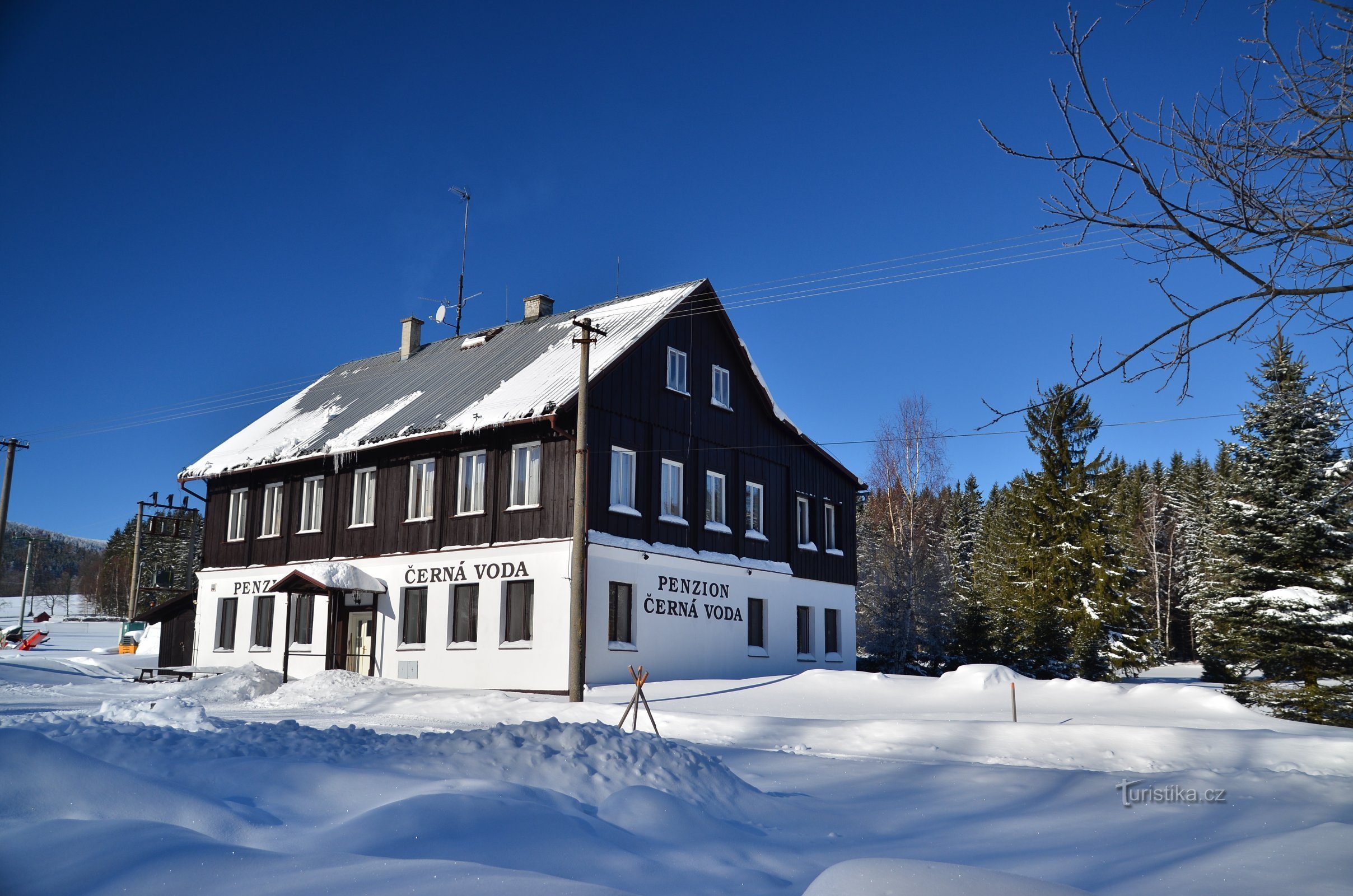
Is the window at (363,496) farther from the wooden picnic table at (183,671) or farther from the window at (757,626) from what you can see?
the window at (757,626)

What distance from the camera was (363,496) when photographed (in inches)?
1125

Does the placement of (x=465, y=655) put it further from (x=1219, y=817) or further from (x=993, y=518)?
(x=993, y=518)

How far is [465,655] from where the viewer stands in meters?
24.8

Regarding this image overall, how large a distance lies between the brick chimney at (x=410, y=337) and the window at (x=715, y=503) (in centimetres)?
1322

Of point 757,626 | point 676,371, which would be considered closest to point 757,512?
point 757,626

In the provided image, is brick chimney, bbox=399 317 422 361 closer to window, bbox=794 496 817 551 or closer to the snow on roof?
the snow on roof

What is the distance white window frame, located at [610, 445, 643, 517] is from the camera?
25.1 metres

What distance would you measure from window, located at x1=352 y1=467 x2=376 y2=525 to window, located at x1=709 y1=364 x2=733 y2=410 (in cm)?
1018

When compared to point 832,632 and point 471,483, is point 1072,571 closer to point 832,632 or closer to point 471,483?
point 832,632

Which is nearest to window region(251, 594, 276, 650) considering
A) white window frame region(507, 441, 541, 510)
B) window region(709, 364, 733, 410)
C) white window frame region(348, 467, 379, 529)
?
white window frame region(348, 467, 379, 529)

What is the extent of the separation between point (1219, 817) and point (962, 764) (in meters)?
3.71

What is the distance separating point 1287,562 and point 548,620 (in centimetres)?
1668

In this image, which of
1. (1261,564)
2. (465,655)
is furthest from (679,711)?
(1261,564)

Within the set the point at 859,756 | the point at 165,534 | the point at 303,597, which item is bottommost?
the point at 859,756
